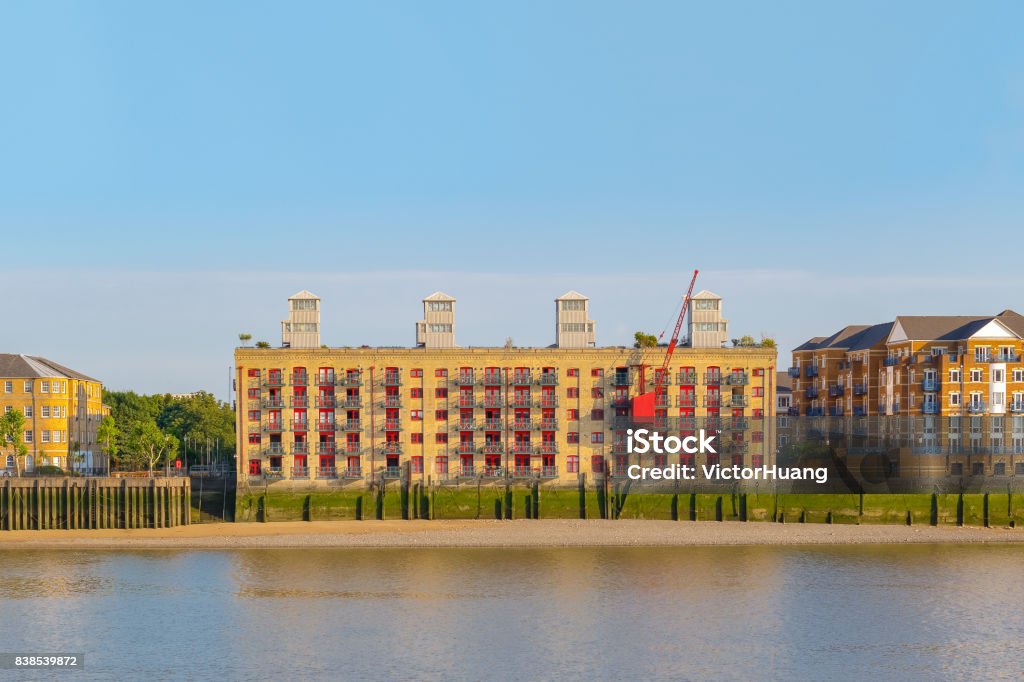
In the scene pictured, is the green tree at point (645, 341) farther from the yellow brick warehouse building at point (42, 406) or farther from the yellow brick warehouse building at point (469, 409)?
the yellow brick warehouse building at point (42, 406)

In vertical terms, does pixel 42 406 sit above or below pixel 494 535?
above

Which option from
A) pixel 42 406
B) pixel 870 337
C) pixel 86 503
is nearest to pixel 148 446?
pixel 42 406

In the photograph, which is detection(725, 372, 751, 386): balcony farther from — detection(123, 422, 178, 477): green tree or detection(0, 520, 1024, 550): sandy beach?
detection(123, 422, 178, 477): green tree

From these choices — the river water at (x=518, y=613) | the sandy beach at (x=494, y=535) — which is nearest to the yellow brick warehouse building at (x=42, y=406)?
the sandy beach at (x=494, y=535)

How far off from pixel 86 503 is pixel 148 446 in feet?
122

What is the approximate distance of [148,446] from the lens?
529 feet

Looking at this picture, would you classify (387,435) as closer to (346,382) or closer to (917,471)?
(346,382)

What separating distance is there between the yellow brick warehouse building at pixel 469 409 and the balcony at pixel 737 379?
0.11 meters

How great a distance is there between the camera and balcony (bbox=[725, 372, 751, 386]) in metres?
129

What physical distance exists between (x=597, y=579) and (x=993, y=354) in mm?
75081

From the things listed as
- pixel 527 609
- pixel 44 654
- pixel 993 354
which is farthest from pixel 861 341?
pixel 44 654

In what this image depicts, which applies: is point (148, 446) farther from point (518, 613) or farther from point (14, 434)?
point (518, 613)

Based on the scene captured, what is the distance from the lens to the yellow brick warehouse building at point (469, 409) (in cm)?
12781

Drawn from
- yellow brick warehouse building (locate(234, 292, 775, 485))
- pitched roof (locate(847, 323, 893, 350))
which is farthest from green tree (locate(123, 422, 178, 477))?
pitched roof (locate(847, 323, 893, 350))
